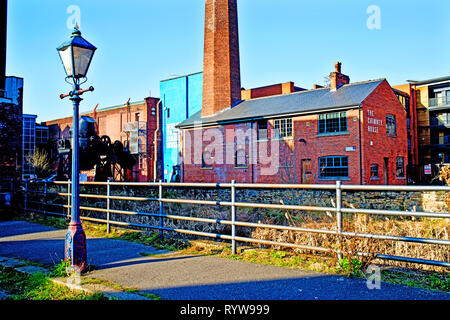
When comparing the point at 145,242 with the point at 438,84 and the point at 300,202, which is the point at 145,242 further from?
the point at 438,84

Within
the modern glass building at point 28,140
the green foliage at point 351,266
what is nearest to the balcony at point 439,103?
the green foliage at point 351,266

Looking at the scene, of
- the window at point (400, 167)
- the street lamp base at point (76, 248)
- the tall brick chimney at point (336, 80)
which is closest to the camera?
the street lamp base at point (76, 248)

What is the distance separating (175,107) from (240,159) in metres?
15.0

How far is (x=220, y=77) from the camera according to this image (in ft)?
99.0

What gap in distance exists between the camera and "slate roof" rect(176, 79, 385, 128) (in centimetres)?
2244

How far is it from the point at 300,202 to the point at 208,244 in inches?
540

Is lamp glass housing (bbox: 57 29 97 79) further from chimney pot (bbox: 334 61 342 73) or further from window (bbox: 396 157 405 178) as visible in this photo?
window (bbox: 396 157 405 178)

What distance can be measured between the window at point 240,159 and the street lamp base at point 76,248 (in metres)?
21.5

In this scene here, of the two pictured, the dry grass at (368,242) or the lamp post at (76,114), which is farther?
the lamp post at (76,114)

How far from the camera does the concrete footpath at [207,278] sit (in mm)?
3949

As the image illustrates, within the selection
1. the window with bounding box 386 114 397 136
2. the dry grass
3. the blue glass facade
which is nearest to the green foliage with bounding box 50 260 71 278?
the dry grass

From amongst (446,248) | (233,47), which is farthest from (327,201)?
(233,47)

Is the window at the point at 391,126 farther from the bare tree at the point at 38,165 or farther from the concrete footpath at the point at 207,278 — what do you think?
the bare tree at the point at 38,165

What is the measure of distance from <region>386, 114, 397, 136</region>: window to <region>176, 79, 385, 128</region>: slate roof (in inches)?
112
